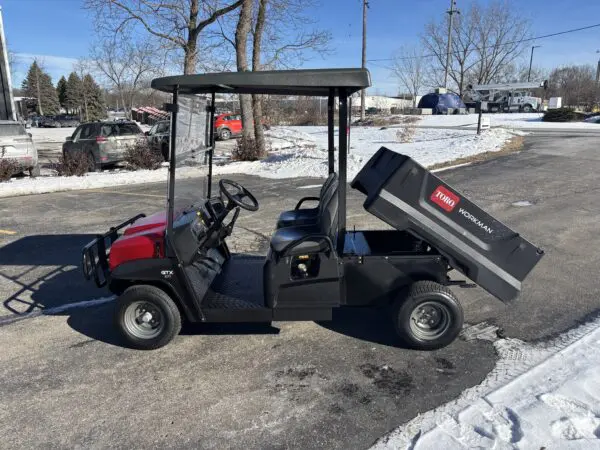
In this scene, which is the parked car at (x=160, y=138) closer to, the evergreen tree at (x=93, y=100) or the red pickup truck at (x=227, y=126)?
the red pickup truck at (x=227, y=126)

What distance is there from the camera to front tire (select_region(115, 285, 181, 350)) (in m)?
3.32

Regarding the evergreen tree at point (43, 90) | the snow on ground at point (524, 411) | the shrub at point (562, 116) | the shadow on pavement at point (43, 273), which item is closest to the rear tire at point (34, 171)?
the shadow on pavement at point (43, 273)

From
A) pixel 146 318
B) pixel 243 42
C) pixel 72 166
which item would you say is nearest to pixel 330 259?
pixel 146 318

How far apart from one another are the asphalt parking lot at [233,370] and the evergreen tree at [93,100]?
65.8 m

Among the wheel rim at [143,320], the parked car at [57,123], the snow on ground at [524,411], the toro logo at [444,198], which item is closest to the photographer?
the snow on ground at [524,411]

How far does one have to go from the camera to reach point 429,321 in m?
3.35

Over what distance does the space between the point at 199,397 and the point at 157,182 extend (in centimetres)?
937

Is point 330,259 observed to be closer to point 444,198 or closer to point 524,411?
point 444,198

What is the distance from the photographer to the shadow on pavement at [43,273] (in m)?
4.43

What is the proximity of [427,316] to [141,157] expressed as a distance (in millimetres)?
11362

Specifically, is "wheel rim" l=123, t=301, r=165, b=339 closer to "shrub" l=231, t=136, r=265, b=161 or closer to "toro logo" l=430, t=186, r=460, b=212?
"toro logo" l=430, t=186, r=460, b=212

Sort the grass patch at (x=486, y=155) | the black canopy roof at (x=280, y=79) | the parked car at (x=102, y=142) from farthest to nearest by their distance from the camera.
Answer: the parked car at (x=102, y=142)
the grass patch at (x=486, y=155)
the black canopy roof at (x=280, y=79)

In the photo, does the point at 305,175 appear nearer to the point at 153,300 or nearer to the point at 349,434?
the point at 153,300

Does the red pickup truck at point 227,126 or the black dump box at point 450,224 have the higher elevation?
the red pickup truck at point 227,126
